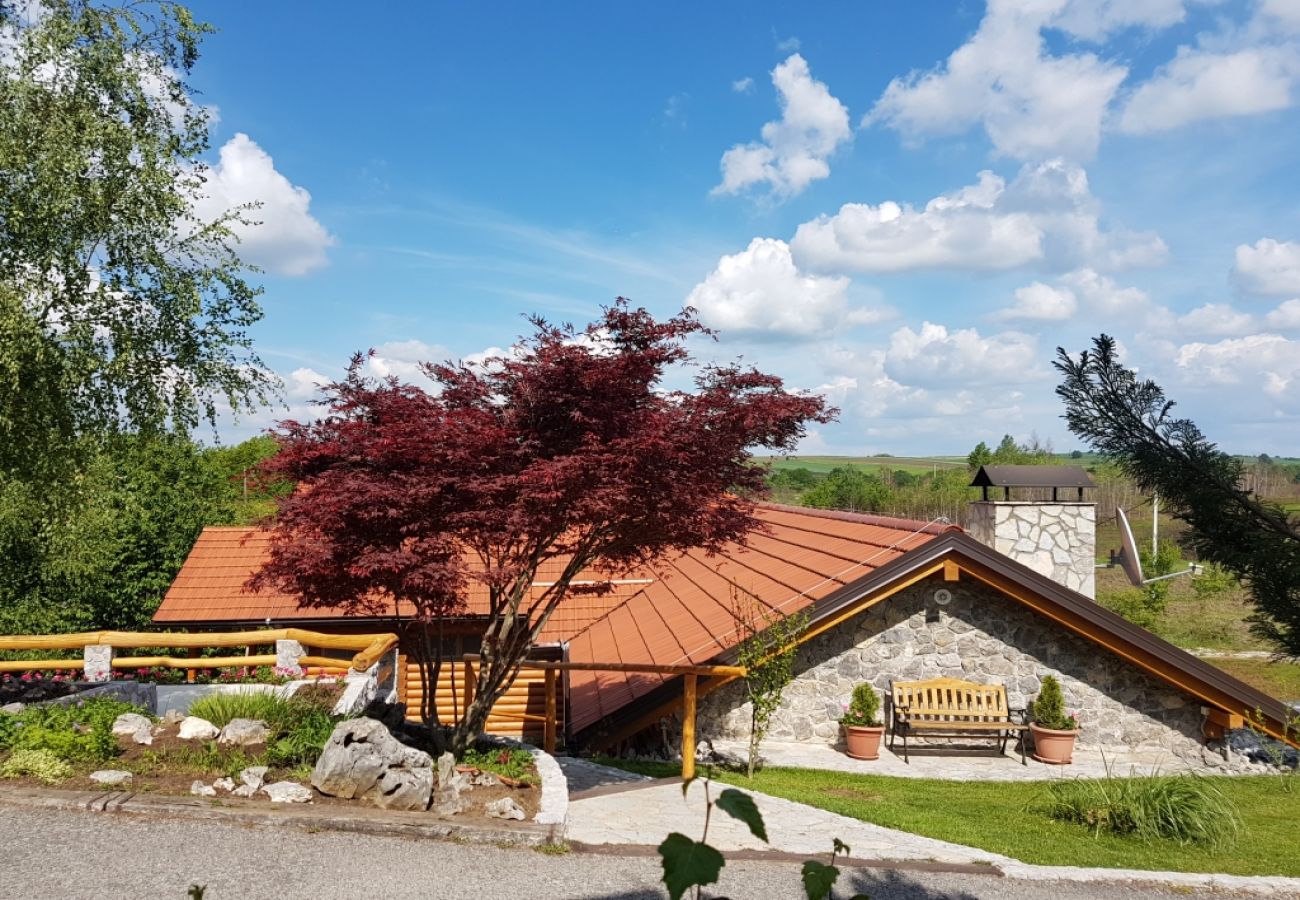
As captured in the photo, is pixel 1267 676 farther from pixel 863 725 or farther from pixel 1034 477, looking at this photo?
pixel 863 725

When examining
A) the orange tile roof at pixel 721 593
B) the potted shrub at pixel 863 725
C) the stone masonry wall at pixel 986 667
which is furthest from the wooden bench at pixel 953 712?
the orange tile roof at pixel 721 593

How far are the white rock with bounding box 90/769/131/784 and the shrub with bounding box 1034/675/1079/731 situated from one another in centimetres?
870

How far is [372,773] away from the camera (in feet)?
20.4

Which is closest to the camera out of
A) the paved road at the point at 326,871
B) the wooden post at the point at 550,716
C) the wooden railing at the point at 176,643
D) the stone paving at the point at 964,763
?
the paved road at the point at 326,871

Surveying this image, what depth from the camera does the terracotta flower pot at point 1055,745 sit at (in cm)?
959

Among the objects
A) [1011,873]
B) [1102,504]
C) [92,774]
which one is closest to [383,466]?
[92,774]

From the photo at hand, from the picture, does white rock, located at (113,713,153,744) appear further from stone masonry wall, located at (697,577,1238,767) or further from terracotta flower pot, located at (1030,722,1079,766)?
terracotta flower pot, located at (1030,722,1079,766)

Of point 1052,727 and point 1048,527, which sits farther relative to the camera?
point 1048,527

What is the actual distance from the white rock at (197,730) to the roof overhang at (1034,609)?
393cm

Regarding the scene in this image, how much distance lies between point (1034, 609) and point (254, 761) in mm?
7875

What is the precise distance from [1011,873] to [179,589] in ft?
44.0

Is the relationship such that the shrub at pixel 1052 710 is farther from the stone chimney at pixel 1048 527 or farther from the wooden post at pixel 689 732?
the wooden post at pixel 689 732

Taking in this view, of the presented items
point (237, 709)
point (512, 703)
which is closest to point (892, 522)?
point (512, 703)

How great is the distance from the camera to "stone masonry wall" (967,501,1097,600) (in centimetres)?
1198
